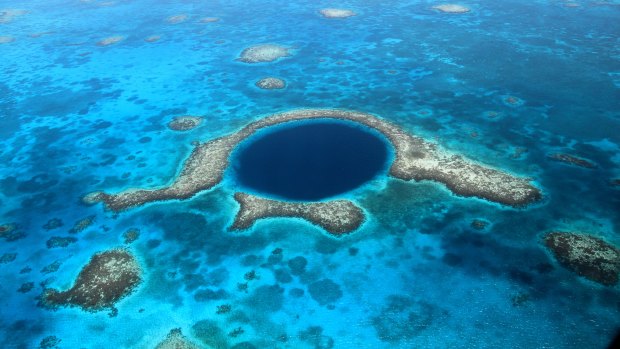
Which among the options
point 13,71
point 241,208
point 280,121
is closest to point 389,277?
point 241,208

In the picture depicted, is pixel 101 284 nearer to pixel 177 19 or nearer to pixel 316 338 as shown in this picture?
pixel 316 338

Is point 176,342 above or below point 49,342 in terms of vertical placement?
above

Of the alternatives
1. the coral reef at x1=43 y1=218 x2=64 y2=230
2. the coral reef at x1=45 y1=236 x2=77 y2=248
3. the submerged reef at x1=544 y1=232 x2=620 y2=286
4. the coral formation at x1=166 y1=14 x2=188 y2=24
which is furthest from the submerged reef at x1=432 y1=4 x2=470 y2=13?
the coral reef at x1=45 y1=236 x2=77 y2=248

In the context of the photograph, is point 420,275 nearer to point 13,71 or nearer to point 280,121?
point 280,121

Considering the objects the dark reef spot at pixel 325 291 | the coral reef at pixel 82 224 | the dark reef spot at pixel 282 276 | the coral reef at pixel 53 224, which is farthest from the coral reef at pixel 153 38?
the dark reef spot at pixel 325 291

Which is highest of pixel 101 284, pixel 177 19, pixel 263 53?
pixel 177 19

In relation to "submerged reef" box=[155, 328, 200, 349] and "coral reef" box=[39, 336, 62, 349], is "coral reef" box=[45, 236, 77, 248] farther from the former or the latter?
"submerged reef" box=[155, 328, 200, 349]

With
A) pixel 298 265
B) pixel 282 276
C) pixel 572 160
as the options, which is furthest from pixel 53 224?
pixel 572 160
